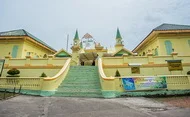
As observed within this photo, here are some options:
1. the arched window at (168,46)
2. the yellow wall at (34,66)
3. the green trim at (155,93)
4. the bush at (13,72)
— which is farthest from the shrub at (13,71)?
the arched window at (168,46)

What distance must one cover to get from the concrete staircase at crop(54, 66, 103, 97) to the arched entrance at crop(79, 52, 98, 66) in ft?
37.7

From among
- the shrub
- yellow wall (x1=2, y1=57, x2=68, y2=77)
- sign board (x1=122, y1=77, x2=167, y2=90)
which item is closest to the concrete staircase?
yellow wall (x1=2, y1=57, x2=68, y2=77)

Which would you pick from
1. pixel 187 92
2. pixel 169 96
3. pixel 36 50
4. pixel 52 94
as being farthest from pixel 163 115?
pixel 36 50

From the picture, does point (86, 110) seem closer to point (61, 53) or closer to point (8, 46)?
point (61, 53)

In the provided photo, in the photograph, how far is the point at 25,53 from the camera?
22.0 m

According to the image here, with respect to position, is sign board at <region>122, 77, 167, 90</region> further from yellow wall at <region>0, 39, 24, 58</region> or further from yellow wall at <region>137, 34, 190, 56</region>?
yellow wall at <region>0, 39, 24, 58</region>

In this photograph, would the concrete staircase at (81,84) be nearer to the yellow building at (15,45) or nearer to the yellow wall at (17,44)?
the yellow wall at (17,44)

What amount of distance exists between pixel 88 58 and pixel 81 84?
1767cm

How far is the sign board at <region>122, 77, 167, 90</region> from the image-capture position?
1077 cm

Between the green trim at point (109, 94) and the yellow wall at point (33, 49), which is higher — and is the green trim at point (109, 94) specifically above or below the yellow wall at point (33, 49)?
below

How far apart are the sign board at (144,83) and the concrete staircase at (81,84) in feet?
7.58

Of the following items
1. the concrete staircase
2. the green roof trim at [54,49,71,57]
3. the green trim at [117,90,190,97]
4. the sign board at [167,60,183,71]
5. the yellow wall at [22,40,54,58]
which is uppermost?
the yellow wall at [22,40,54,58]

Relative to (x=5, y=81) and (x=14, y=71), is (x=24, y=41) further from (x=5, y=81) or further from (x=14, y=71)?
(x=5, y=81)

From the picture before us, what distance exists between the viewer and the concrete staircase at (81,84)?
10539mm
